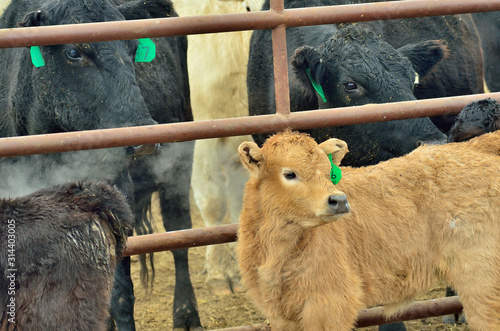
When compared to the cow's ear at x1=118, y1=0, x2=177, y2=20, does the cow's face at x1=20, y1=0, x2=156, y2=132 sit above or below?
below

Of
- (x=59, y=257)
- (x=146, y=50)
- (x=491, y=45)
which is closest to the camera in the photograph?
(x=59, y=257)

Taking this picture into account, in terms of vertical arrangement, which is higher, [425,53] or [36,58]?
[425,53]

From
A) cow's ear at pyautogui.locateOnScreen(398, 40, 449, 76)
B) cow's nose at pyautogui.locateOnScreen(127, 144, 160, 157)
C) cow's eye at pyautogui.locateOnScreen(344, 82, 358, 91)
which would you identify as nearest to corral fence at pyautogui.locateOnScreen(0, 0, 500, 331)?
cow's nose at pyautogui.locateOnScreen(127, 144, 160, 157)

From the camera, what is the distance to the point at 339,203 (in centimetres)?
250

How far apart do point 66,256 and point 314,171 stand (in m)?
1.03

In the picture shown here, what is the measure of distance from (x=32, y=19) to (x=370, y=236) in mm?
2329

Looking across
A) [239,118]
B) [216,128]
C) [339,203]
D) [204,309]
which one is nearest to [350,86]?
[239,118]

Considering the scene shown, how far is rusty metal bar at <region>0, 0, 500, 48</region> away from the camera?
273cm

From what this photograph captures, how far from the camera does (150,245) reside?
3.03m

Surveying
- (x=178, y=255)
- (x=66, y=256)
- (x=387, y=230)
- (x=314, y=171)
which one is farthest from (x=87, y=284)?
(x=178, y=255)

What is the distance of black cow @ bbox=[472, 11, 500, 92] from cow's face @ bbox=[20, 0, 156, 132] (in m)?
4.39

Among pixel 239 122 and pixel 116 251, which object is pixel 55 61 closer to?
pixel 239 122

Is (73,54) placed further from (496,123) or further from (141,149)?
(496,123)

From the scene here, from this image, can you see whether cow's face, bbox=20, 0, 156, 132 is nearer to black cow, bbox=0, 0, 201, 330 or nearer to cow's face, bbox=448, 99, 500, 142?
black cow, bbox=0, 0, 201, 330
